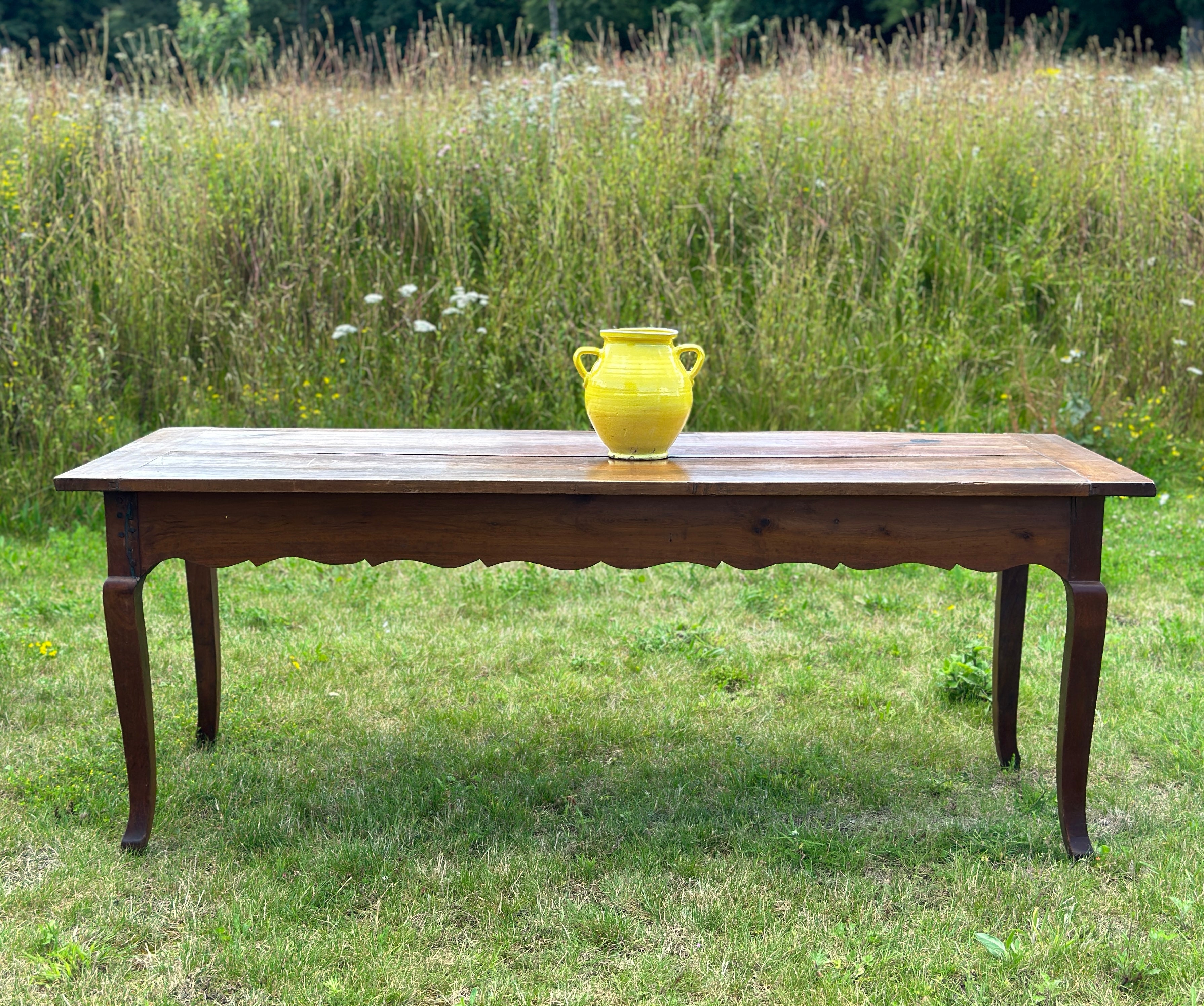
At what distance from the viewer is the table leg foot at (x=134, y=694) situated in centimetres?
235

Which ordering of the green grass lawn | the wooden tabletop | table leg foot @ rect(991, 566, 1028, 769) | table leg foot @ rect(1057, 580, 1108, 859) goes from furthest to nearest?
table leg foot @ rect(991, 566, 1028, 769) < table leg foot @ rect(1057, 580, 1108, 859) < the wooden tabletop < the green grass lawn

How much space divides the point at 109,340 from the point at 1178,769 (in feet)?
14.8

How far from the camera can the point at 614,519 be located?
230cm

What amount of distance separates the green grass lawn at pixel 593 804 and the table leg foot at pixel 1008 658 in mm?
68

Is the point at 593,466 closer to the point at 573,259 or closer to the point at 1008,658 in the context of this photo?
the point at 1008,658

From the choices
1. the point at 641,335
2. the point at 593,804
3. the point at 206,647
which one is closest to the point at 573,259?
the point at 206,647

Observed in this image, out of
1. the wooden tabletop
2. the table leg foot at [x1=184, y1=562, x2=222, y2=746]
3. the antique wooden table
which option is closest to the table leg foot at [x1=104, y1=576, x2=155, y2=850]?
the antique wooden table

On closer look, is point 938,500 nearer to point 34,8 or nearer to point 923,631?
point 923,631

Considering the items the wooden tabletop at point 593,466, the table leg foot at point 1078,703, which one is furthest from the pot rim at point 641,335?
the table leg foot at point 1078,703

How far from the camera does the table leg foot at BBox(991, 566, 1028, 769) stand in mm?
2852

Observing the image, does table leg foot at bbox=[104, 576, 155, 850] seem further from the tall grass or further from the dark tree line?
the dark tree line

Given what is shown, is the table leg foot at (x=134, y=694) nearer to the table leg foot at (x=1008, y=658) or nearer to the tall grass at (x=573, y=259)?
the table leg foot at (x=1008, y=658)

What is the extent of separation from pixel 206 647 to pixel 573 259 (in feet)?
9.79

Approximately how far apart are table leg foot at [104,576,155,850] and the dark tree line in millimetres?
17740
